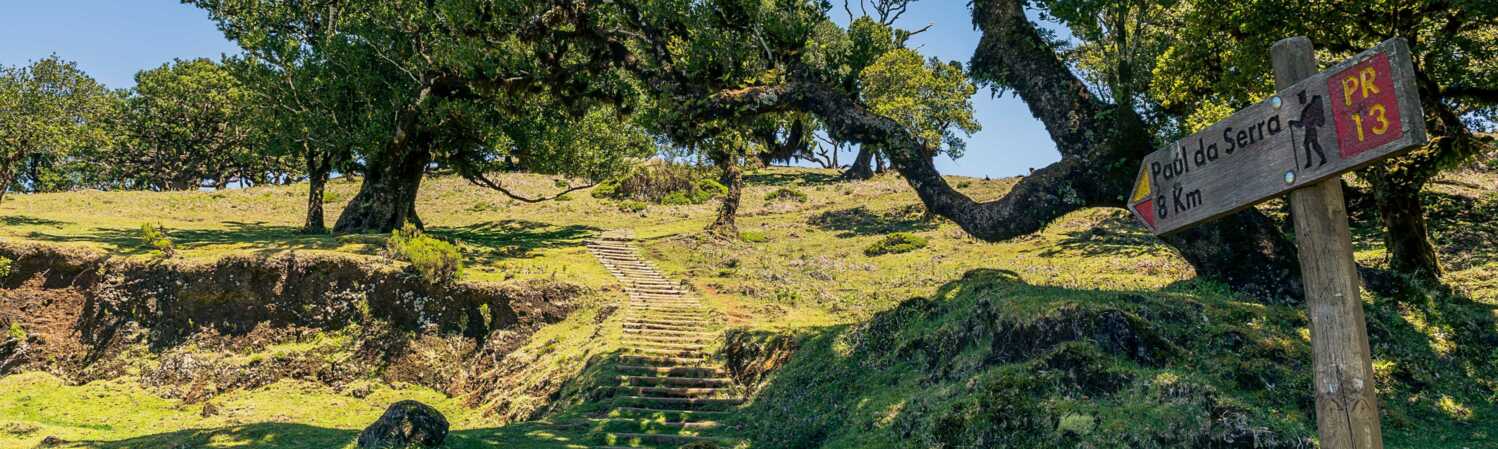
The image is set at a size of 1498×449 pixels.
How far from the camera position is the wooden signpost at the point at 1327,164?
471 cm

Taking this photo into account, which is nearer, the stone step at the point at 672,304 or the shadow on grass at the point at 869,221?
the stone step at the point at 672,304

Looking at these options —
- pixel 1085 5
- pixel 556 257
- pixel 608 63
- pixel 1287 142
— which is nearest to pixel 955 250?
pixel 556 257

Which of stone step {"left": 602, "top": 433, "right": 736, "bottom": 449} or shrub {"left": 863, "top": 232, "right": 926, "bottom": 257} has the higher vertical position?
shrub {"left": 863, "top": 232, "right": 926, "bottom": 257}

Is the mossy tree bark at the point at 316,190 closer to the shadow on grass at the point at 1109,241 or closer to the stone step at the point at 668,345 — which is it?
the stone step at the point at 668,345

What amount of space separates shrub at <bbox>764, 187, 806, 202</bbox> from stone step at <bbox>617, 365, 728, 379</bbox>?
124 ft

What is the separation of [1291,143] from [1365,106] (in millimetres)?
557

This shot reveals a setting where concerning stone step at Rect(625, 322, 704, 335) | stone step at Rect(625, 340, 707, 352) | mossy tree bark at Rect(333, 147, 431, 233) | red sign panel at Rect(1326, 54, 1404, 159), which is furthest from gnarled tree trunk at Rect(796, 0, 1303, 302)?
mossy tree bark at Rect(333, 147, 431, 233)

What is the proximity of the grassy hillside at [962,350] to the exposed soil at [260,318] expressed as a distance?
87 cm

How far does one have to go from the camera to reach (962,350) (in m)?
14.6

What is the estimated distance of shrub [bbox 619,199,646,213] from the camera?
2088 inches

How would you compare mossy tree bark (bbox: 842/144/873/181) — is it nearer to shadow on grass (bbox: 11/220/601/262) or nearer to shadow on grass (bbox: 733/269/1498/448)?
shadow on grass (bbox: 11/220/601/262)

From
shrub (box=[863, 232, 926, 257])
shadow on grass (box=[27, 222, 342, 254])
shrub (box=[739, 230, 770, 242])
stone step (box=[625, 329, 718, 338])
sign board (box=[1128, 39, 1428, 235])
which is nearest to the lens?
sign board (box=[1128, 39, 1428, 235])

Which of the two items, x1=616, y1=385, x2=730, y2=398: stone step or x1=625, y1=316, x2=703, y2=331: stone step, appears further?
x1=625, y1=316, x2=703, y2=331: stone step

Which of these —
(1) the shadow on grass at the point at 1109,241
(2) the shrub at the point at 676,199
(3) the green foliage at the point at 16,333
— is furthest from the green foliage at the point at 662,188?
(3) the green foliage at the point at 16,333
